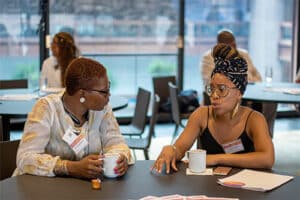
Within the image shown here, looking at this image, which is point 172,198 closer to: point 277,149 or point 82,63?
point 82,63

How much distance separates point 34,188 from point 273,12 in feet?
21.5

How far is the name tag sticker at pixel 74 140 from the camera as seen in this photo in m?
2.74

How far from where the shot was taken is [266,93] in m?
5.56

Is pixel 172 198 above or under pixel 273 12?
under

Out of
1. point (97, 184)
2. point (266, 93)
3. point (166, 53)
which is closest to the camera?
point (97, 184)

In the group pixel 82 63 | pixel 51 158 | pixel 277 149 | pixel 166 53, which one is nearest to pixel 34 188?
pixel 51 158

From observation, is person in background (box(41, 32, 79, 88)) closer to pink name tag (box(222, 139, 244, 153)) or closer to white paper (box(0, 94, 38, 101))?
white paper (box(0, 94, 38, 101))

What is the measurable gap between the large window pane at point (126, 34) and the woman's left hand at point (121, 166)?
5.15 m

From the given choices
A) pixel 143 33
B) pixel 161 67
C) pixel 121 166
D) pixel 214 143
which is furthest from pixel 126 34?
pixel 121 166

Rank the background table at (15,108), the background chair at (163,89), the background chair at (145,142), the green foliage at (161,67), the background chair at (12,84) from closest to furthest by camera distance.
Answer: the background table at (15,108) → the background chair at (145,142) → the background chair at (12,84) → the background chair at (163,89) → the green foliage at (161,67)

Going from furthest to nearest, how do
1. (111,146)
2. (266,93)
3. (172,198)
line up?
(266,93) < (111,146) < (172,198)

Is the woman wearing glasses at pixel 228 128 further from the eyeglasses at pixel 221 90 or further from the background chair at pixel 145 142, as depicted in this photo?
the background chair at pixel 145 142

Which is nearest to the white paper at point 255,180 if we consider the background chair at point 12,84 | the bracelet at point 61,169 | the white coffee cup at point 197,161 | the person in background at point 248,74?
the white coffee cup at point 197,161

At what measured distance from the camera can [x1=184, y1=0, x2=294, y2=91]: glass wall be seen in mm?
8094
